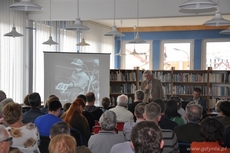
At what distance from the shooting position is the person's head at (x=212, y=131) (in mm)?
2821

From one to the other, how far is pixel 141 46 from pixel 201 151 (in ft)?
32.7

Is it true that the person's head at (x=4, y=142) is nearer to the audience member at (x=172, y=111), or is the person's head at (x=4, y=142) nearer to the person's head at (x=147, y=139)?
the person's head at (x=147, y=139)

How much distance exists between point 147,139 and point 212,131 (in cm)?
129

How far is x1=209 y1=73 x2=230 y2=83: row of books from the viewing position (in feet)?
29.3

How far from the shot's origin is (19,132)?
10.2 ft

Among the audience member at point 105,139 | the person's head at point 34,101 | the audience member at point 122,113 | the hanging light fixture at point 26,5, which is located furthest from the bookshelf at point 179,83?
the audience member at point 105,139

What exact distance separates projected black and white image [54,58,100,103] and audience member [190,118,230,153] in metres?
5.49

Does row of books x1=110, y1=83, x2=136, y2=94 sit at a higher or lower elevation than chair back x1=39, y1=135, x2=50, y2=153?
higher

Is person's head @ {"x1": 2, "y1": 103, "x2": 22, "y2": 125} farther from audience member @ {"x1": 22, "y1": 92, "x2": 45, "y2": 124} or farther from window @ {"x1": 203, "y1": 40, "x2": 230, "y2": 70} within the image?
window @ {"x1": 203, "y1": 40, "x2": 230, "y2": 70}

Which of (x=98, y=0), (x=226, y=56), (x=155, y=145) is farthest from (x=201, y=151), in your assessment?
(x=226, y=56)

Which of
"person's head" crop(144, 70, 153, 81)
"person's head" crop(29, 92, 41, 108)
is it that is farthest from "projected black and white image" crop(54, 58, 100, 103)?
"person's head" crop(29, 92, 41, 108)

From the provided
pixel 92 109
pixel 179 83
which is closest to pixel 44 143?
pixel 92 109

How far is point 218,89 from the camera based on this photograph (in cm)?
916

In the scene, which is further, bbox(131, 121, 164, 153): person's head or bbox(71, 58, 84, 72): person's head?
bbox(71, 58, 84, 72): person's head
